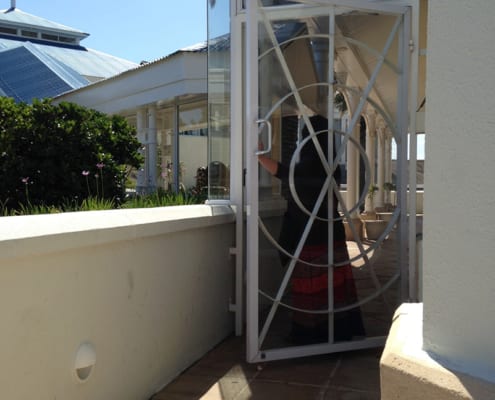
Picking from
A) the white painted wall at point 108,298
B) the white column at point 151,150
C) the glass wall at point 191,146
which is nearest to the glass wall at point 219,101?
the white painted wall at point 108,298

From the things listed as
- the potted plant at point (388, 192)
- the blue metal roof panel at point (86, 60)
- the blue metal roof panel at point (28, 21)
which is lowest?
the potted plant at point (388, 192)

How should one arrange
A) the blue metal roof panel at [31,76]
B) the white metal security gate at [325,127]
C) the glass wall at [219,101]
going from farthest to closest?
1. the blue metal roof panel at [31,76]
2. the glass wall at [219,101]
3. the white metal security gate at [325,127]

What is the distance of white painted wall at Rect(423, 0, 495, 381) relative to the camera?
1.39 meters

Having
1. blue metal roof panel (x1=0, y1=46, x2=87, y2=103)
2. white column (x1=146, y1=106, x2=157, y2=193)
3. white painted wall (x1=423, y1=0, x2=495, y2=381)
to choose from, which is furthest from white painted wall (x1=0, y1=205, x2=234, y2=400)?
blue metal roof panel (x1=0, y1=46, x2=87, y2=103)

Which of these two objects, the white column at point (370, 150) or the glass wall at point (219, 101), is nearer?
the white column at point (370, 150)

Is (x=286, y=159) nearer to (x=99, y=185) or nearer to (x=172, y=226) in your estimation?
(x=172, y=226)

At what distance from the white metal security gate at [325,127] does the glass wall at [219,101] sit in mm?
653

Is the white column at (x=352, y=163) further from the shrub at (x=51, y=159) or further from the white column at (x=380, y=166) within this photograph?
the shrub at (x=51, y=159)

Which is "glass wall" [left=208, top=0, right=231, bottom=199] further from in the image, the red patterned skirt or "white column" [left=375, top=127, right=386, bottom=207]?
"white column" [left=375, top=127, right=386, bottom=207]

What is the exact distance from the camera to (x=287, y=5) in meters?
3.81

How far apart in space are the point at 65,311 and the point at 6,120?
519 cm

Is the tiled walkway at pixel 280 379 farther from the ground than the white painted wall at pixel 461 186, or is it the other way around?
the white painted wall at pixel 461 186

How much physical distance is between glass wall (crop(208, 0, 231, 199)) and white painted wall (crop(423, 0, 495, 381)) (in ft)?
9.56

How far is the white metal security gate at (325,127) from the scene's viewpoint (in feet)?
12.2
